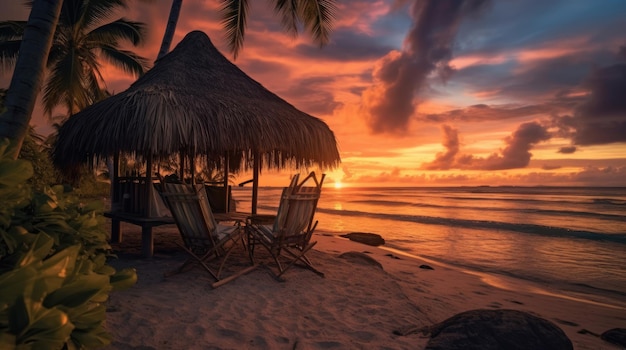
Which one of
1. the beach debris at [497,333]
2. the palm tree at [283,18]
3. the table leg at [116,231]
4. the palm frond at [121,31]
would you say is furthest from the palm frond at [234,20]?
the beach debris at [497,333]

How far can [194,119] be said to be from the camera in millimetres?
5688

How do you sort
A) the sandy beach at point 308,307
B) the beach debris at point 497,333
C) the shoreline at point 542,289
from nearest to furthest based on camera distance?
1. the beach debris at point 497,333
2. the sandy beach at point 308,307
3. the shoreline at point 542,289

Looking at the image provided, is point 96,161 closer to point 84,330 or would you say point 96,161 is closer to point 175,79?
point 175,79

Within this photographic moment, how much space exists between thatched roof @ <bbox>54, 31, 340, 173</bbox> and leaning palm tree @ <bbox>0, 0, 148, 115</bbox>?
7.73m

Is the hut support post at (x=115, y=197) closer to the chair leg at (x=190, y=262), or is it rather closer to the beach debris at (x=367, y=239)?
the chair leg at (x=190, y=262)

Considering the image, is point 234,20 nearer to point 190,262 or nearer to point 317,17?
point 317,17

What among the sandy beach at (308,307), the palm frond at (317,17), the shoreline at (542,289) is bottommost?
the shoreline at (542,289)

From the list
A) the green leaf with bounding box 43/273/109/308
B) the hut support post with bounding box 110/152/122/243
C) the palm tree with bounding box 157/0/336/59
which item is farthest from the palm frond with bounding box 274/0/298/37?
the green leaf with bounding box 43/273/109/308

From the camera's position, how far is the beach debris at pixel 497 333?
2.89m

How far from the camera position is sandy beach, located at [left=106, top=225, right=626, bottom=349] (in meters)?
3.03

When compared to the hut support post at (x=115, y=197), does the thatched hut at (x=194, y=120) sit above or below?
above

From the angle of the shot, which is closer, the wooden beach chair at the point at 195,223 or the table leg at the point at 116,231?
the wooden beach chair at the point at 195,223

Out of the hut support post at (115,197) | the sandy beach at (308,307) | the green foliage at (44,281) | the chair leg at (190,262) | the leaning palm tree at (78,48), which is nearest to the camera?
the green foliage at (44,281)

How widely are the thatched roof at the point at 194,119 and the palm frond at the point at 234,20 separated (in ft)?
8.57
